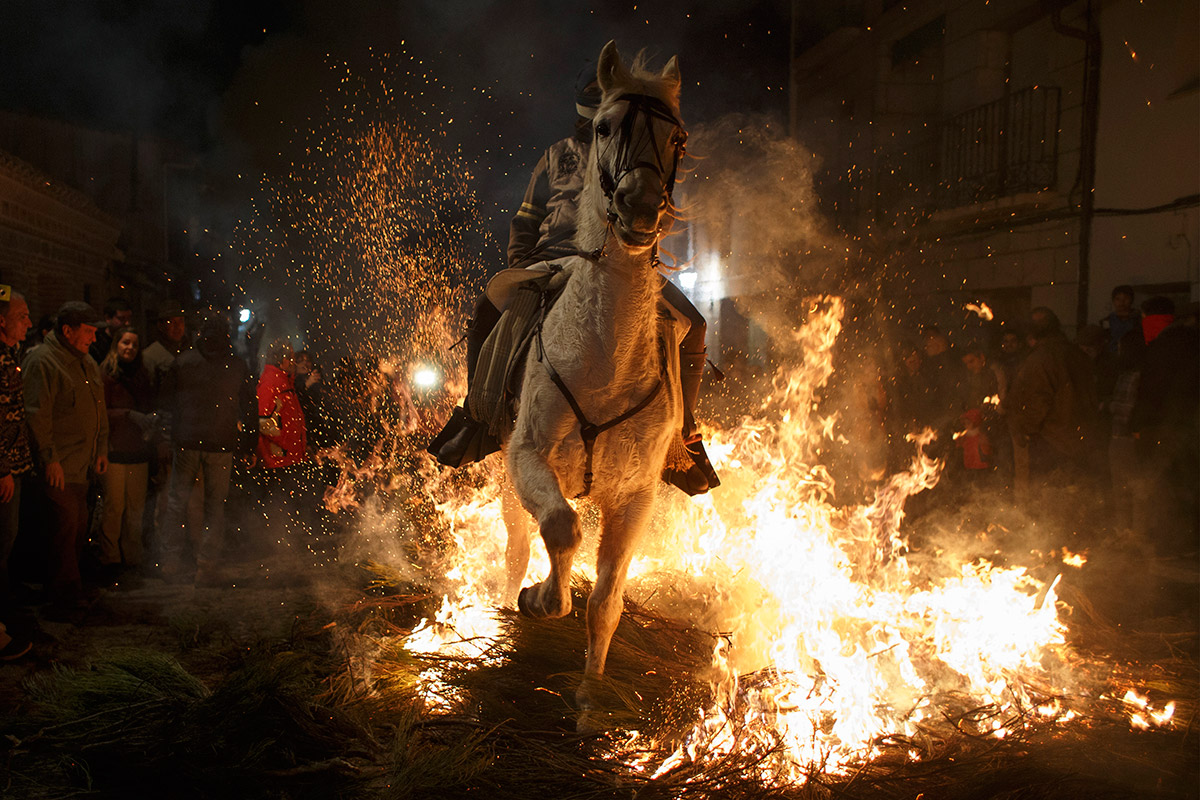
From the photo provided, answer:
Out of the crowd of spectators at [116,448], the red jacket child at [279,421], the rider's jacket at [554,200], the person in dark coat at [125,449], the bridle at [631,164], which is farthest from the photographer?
the red jacket child at [279,421]

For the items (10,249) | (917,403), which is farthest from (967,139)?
(10,249)

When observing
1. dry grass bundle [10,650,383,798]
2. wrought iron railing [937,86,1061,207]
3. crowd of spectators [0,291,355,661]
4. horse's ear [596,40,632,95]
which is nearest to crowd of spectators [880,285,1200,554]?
wrought iron railing [937,86,1061,207]

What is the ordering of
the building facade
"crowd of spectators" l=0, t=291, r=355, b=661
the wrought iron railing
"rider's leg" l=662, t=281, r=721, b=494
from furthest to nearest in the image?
the wrought iron railing → the building facade → "crowd of spectators" l=0, t=291, r=355, b=661 → "rider's leg" l=662, t=281, r=721, b=494

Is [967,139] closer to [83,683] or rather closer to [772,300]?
[772,300]

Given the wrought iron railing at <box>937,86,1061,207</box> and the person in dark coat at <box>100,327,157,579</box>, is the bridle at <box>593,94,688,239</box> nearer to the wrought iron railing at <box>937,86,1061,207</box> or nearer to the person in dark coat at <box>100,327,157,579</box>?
the person in dark coat at <box>100,327,157,579</box>

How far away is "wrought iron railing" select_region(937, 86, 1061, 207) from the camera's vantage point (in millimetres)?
13266

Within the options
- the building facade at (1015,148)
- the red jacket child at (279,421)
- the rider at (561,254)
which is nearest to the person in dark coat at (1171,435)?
the building facade at (1015,148)

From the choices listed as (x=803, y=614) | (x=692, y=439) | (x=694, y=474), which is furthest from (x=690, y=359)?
(x=803, y=614)

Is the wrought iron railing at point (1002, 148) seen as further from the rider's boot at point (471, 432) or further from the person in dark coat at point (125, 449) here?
the person in dark coat at point (125, 449)

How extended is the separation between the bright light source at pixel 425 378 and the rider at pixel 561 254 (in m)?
5.43

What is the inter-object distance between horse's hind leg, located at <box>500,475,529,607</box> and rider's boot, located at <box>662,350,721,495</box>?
3.03 feet

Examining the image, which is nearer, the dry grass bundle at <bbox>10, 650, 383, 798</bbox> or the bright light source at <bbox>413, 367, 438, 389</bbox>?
the dry grass bundle at <bbox>10, 650, 383, 798</bbox>

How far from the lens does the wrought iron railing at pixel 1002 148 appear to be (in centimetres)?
1327

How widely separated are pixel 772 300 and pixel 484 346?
1429 centimetres
